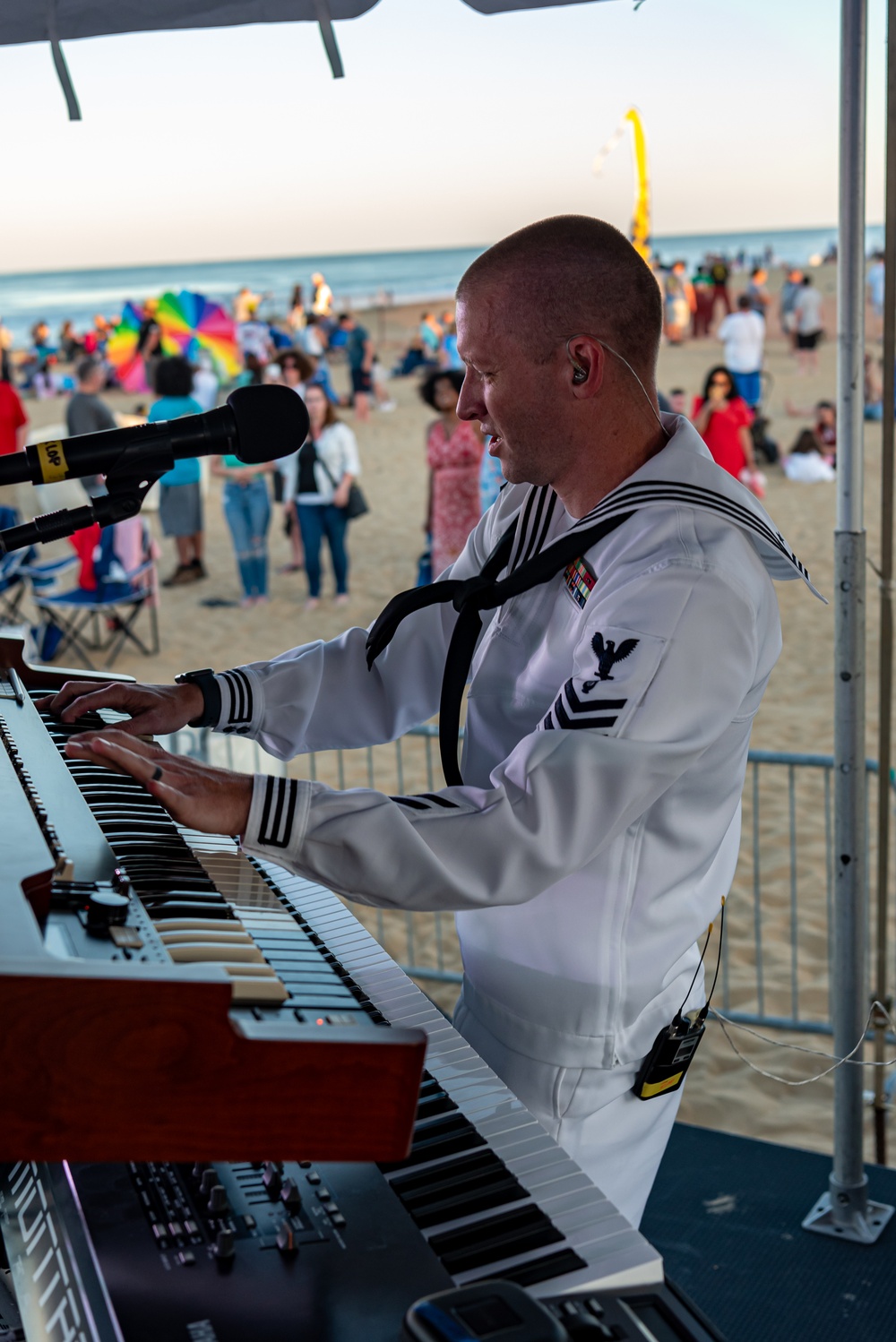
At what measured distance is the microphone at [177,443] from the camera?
4.89 ft

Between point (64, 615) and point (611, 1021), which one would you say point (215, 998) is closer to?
point (611, 1021)

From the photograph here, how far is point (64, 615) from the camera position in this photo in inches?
424

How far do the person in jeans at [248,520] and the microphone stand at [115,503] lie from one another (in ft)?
27.4

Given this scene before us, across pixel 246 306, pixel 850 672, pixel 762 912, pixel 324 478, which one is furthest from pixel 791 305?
pixel 850 672

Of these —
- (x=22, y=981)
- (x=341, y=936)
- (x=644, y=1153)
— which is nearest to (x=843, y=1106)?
(x=644, y=1153)

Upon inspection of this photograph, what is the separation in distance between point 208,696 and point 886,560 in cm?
175

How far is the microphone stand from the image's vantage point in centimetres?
159

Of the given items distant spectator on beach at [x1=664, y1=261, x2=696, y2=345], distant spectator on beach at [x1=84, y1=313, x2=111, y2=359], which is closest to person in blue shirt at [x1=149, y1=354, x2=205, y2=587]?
distant spectator on beach at [x1=664, y1=261, x2=696, y2=345]

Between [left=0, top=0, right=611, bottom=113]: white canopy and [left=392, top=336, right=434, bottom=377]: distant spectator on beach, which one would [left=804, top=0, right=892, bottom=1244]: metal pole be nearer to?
[left=0, top=0, right=611, bottom=113]: white canopy

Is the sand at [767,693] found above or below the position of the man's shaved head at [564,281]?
below

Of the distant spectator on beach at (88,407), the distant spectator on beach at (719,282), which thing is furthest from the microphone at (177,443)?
the distant spectator on beach at (719,282)

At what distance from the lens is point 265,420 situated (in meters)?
1.68

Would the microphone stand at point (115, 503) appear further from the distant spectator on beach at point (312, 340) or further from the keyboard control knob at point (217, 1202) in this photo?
the distant spectator on beach at point (312, 340)

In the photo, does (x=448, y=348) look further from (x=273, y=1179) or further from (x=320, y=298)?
(x=273, y=1179)
